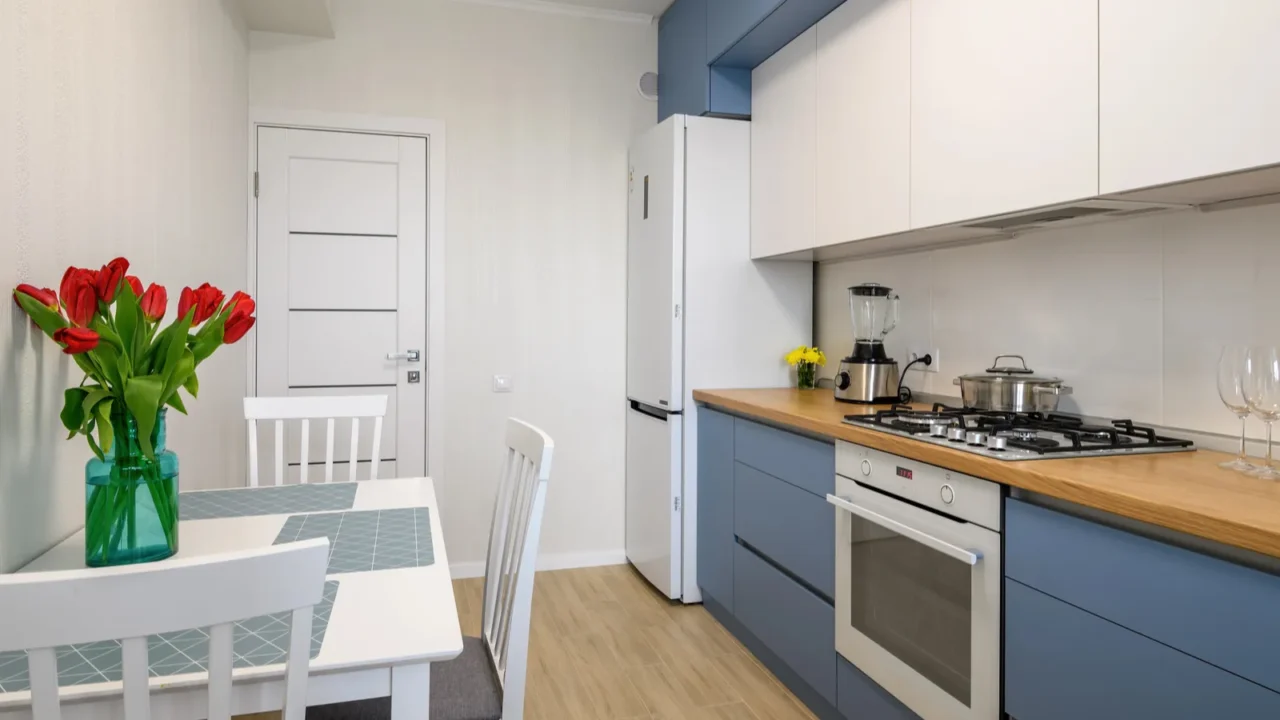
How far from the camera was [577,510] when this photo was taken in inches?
152

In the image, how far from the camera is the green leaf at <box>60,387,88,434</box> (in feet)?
4.03

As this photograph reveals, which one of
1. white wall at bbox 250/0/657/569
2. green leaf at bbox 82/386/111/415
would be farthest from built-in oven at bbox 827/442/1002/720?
white wall at bbox 250/0/657/569

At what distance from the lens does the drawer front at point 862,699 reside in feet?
6.31

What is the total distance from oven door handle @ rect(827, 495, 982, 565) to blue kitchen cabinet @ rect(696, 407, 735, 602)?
33.5 inches

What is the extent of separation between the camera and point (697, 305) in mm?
3256

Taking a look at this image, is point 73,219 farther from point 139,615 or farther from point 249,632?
point 139,615

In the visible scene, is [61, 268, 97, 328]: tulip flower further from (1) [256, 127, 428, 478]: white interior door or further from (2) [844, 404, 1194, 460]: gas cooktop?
(1) [256, 127, 428, 478]: white interior door

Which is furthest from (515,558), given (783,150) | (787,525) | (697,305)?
(783,150)

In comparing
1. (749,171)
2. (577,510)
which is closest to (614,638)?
(577,510)

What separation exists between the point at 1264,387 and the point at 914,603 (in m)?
0.85

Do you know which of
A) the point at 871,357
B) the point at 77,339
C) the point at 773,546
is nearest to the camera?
the point at 77,339

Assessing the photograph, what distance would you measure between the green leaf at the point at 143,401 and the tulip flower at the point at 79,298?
0.13 metres

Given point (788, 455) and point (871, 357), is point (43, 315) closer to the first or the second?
point (788, 455)

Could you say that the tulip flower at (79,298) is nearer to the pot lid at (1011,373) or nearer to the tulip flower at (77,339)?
the tulip flower at (77,339)
